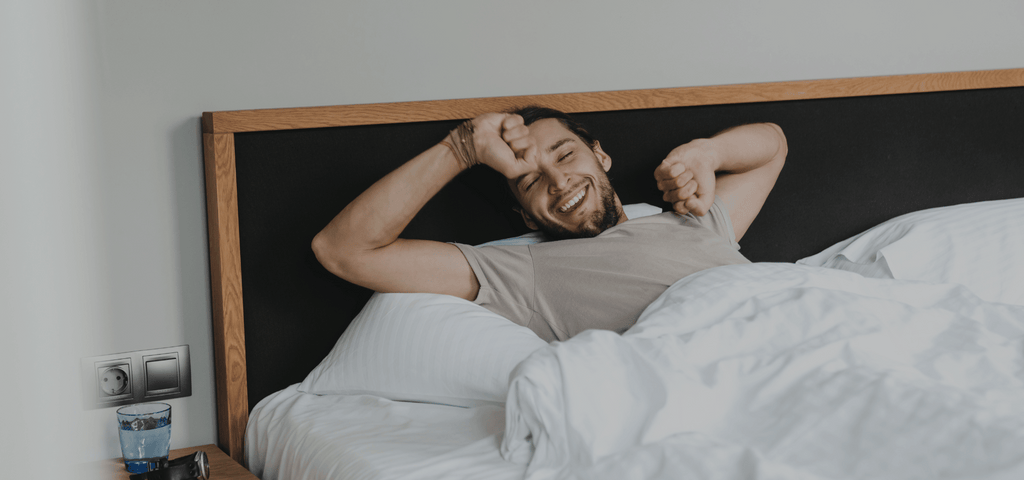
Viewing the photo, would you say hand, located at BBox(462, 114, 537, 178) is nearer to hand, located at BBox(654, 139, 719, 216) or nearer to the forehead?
the forehead

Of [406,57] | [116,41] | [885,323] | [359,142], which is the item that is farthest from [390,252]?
[885,323]

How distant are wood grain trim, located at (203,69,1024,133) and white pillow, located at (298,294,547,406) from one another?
0.37 metres

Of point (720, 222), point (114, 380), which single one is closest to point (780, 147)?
point (720, 222)

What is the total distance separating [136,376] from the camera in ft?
4.12

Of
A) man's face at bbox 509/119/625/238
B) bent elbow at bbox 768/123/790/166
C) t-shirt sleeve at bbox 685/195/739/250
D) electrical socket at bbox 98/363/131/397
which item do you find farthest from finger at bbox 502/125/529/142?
electrical socket at bbox 98/363/131/397

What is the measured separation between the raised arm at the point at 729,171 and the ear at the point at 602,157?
0.10 meters

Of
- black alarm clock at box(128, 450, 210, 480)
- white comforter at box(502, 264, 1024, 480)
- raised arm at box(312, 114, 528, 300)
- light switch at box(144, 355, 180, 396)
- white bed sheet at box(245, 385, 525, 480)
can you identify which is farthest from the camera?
light switch at box(144, 355, 180, 396)

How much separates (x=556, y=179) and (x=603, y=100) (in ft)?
0.86

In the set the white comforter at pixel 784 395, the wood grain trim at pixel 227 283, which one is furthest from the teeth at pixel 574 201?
the wood grain trim at pixel 227 283

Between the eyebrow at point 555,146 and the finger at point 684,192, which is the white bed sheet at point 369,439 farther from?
the finger at point 684,192

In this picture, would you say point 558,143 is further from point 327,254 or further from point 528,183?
point 327,254

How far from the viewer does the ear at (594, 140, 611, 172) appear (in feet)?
4.71

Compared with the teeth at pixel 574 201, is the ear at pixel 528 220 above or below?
below

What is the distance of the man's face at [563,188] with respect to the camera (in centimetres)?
133
